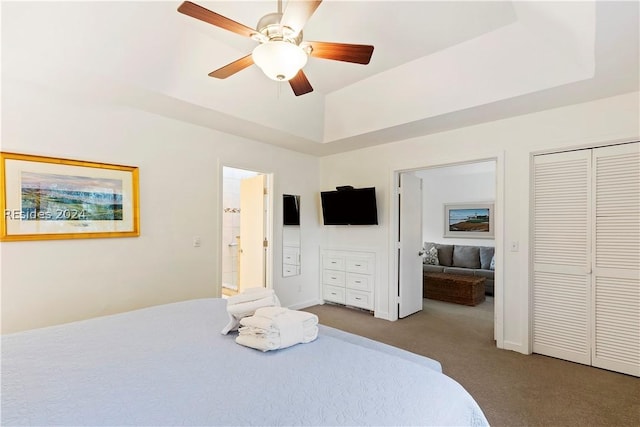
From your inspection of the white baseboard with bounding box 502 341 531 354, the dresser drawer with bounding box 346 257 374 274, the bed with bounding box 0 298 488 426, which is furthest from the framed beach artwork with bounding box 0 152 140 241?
the white baseboard with bounding box 502 341 531 354

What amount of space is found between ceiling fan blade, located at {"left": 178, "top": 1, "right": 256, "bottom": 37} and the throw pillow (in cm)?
567

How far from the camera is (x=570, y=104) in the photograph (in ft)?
9.40

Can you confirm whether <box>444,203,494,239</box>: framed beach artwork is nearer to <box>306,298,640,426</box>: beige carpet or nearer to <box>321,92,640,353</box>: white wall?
<box>306,298,640,426</box>: beige carpet

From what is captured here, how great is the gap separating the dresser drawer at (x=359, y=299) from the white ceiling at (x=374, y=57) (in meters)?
2.35

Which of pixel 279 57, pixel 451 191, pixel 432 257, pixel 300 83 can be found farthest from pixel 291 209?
pixel 451 191

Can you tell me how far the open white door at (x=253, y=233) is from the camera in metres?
4.35

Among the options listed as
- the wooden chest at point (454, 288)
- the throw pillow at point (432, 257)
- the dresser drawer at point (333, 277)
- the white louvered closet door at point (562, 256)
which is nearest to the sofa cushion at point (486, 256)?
the wooden chest at point (454, 288)

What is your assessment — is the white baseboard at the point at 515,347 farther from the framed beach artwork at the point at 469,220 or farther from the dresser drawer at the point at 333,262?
the framed beach artwork at the point at 469,220

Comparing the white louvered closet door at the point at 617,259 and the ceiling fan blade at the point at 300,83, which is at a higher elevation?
the ceiling fan blade at the point at 300,83

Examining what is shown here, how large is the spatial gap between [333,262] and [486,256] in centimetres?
307

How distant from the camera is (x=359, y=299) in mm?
4500

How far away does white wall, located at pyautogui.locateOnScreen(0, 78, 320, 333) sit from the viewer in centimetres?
239

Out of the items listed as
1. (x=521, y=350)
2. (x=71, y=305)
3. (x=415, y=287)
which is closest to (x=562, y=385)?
(x=521, y=350)

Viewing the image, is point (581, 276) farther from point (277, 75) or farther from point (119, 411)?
point (119, 411)
